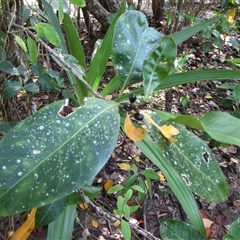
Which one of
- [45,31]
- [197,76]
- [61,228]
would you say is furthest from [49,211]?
[197,76]

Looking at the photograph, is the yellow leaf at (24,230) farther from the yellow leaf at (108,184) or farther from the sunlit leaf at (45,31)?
the sunlit leaf at (45,31)

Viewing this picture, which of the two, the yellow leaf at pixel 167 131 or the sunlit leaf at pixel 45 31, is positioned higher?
the sunlit leaf at pixel 45 31

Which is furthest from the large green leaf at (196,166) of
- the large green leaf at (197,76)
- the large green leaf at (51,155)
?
the large green leaf at (197,76)

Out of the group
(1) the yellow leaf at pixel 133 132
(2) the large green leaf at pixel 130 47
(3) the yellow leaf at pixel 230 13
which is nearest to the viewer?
(1) the yellow leaf at pixel 133 132

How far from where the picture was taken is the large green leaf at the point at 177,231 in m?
0.84

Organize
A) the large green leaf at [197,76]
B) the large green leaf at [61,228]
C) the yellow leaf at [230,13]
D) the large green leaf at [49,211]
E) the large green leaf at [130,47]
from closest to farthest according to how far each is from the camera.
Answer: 1. the large green leaf at [130,47]
2. the large green leaf at [49,211]
3. the large green leaf at [61,228]
4. the large green leaf at [197,76]
5. the yellow leaf at [230,13]

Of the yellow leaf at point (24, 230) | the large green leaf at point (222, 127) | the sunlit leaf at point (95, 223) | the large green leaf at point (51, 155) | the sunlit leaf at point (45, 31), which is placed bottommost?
the sunlit leaf at point (95, 223)

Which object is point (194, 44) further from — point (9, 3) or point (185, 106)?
point (9, 3)

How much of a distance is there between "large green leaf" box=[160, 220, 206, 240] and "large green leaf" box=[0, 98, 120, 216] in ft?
1.35

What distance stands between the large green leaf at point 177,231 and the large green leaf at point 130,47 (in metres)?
0.39

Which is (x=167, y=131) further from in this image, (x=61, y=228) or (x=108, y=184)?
(x=108, y=184)

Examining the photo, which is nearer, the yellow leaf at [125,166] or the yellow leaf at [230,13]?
the yellow leaf at [125,166]

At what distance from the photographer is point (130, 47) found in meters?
0.70

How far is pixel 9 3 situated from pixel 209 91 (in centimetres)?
155
